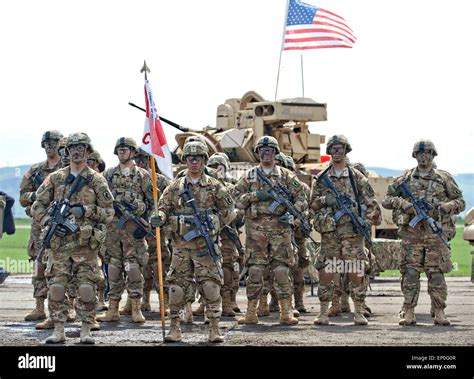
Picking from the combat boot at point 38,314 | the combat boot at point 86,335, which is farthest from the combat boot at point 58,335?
the combat boot at point 38,314

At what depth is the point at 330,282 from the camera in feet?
53.8

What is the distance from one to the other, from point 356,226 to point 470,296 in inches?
274

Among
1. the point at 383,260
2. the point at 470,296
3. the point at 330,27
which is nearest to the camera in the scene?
the point at 470,296

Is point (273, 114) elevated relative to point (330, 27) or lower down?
lower down

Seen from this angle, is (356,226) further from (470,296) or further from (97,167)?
(470,296)

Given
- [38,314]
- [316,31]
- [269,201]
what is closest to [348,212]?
[269,201]

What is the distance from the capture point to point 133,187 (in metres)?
16.8

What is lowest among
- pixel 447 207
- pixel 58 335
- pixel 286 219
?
pixel 58 335

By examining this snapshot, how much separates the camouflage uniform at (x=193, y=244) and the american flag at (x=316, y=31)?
39.0 ft

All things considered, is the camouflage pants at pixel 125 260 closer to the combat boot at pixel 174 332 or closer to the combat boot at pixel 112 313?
the combat boot at pixel 112 313

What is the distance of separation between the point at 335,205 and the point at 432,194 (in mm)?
1337

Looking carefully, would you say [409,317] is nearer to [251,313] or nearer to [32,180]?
[251,313]

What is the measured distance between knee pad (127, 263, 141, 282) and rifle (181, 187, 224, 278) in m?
2.58

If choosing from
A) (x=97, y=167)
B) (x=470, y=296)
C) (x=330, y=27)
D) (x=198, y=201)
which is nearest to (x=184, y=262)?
(x=198, y=201)
